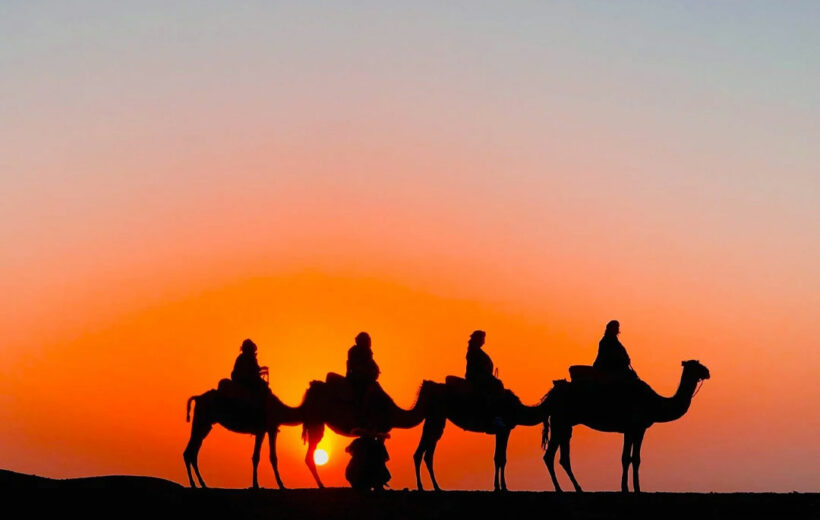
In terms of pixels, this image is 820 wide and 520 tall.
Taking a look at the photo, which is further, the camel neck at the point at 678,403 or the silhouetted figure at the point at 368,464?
the camel neck at the point at 678,403

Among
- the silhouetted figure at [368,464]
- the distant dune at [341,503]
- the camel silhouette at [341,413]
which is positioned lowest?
the distant dune at [341,503]

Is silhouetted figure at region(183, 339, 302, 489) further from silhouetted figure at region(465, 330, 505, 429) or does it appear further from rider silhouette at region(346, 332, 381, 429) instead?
silhouetted figure at region(465, 330, 505, 429)


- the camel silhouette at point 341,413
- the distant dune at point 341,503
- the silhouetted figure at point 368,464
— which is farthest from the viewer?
the camel silhouette at point 341,413

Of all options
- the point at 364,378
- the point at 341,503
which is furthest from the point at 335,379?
the point at 341,503

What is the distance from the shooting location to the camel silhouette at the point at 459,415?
1549 inches

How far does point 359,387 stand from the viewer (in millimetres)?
38688

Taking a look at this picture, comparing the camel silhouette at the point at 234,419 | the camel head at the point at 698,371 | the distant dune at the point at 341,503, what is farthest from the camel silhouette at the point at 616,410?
the camel silhouette at the point at 234,419

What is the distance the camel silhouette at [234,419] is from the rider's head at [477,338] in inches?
148

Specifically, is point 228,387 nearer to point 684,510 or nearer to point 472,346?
point 472,346

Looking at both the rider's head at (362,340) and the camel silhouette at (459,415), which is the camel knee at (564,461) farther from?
the rider's head at (362,340)

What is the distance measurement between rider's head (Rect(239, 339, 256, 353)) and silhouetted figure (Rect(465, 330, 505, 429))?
4450 millimetres

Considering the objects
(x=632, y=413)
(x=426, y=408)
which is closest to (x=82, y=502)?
(x=426, y=408)

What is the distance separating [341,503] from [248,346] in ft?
20.0

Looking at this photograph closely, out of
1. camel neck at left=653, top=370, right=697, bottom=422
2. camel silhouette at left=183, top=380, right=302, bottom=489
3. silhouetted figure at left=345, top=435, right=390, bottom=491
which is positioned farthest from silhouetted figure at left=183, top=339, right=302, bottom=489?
camel neck at left=653, top=370, right=697, bottom=422
